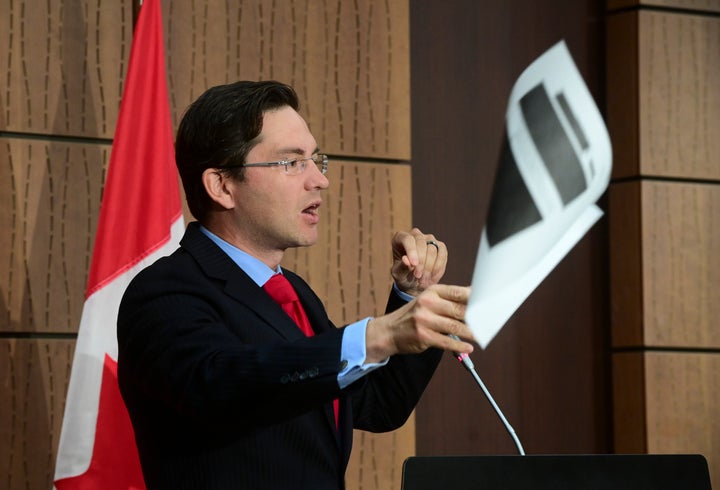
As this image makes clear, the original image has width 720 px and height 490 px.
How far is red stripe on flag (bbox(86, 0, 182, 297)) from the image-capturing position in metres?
2.81

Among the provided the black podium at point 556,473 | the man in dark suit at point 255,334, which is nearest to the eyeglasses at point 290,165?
the man in dark suit at point 255,334

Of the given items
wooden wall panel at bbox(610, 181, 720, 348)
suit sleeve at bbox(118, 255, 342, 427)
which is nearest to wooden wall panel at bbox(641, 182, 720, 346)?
wooden wall panel at bbox(610, 181, 720, 348)

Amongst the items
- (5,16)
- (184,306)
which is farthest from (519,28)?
(184,306)

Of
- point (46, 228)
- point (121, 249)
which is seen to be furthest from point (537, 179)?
point (46, 228)

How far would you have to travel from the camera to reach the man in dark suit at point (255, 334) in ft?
5.02

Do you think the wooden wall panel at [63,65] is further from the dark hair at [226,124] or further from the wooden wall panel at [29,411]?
the dark hair at [226,124]

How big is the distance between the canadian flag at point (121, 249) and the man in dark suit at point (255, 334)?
789mm

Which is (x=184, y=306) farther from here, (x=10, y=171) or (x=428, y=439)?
(x=428, y=439)

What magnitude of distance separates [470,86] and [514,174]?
8.85 feet

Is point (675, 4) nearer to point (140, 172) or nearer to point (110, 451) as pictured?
point (140, 172)

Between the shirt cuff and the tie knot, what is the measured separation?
44 cm

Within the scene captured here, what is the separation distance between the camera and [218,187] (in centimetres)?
202

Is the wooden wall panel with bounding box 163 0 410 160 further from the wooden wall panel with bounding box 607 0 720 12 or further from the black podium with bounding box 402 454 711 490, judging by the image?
the black podium with bounding box 402 454 711 490

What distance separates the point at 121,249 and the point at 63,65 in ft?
2.07
